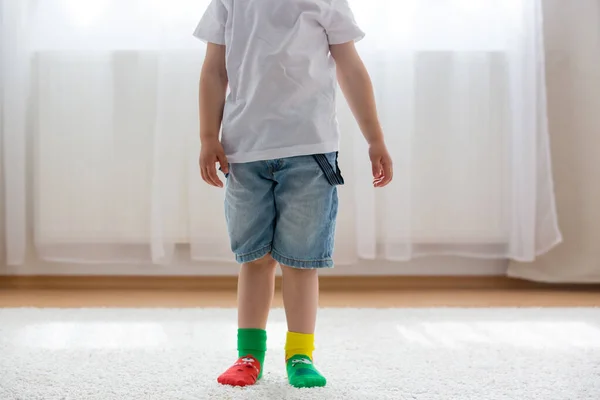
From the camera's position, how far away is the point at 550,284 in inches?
76.8

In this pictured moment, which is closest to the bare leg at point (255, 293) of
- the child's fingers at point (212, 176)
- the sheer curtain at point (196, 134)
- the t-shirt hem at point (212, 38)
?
the child's fingers at point (212, 176)

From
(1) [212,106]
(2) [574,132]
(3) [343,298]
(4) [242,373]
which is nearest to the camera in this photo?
(4) [242,373]

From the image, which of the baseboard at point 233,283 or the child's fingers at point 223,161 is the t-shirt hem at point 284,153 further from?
the baseboard at point 233,283

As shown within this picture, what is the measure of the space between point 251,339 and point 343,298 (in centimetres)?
74

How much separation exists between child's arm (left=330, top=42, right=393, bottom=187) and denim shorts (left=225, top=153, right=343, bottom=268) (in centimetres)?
7

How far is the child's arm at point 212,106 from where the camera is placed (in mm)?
1054

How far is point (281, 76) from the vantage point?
103 centimetres

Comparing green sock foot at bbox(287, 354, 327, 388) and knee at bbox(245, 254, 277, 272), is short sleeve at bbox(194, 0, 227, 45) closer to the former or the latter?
knee at bbox(245, 254, 277, 272)

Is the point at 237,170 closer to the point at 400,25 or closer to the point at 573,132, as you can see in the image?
the point at 400,25

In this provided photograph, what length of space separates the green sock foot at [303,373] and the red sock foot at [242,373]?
0.17ft

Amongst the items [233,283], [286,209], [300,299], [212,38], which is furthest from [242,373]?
[233,283]

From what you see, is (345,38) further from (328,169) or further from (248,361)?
(248,361)

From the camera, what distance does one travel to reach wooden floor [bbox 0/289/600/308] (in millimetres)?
1678

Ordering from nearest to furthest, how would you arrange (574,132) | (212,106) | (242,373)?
(242,373) < (212,106) < (574,132)
